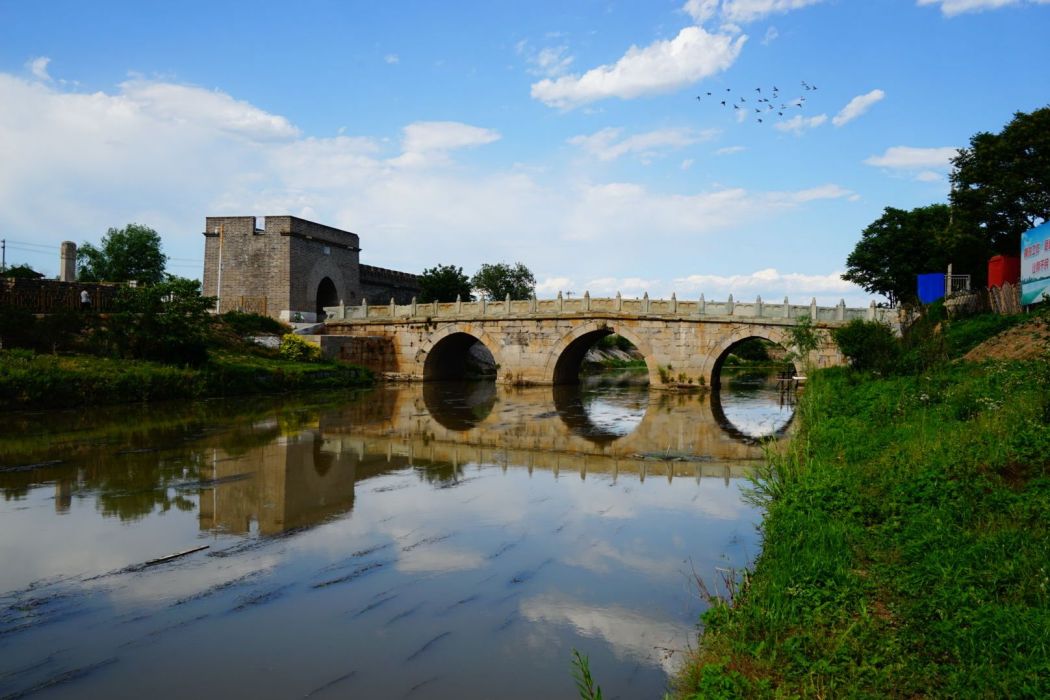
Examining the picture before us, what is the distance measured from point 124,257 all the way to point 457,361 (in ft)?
115

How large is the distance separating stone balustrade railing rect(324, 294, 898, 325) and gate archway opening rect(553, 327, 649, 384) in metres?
1.38

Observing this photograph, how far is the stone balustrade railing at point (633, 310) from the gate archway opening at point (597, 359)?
4.54ft

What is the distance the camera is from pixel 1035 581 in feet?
15.7

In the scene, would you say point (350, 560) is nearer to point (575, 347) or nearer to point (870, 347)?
point (870, 347)

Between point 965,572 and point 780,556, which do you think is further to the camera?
point 780,556

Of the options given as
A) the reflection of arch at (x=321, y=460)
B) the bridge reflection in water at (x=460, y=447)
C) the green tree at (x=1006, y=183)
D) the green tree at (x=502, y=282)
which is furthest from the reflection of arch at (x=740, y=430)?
the green tree at (x=502, y=282)

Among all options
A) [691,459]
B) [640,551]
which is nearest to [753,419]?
[691,459]

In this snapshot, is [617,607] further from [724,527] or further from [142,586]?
[142,586]

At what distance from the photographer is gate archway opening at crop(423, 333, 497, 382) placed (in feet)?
121

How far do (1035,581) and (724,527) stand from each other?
13.2 ft

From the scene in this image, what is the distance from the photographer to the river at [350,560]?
5.00 metres

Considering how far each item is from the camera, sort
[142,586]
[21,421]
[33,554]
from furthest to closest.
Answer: [21,421]
[33,554]
[142,586]

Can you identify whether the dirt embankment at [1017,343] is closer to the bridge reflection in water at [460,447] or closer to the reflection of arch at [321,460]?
the bridge reflection in water at [460,447]

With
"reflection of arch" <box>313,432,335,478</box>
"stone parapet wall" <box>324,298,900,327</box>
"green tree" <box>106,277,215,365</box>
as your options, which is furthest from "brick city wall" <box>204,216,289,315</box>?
"reflection of arch" <box>313,432,335,478</box>
